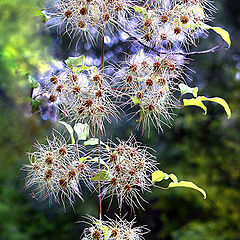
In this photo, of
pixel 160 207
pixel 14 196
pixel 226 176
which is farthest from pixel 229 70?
pixel 14 196

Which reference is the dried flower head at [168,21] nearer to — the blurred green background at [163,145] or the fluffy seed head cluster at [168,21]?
the fluffy seed head cluster at [168,21]

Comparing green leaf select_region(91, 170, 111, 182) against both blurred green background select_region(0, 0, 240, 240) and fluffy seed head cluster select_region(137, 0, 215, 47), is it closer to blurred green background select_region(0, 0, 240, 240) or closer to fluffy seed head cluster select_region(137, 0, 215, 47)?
fluffy seed head cluster select_region(137, 0, 215, 47)

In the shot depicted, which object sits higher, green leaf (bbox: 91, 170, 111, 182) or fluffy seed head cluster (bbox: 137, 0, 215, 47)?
fluffy seed head cluster (bbox: 137, 0, 215, 47)

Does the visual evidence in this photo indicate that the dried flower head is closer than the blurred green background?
Yes

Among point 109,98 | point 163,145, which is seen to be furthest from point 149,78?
point 163,145

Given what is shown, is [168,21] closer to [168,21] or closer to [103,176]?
[168,21]

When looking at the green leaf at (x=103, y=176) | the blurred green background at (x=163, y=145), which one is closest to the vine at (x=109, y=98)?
the green leaf at (x=103, y=176)

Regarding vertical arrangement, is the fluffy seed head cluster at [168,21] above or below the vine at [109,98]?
above

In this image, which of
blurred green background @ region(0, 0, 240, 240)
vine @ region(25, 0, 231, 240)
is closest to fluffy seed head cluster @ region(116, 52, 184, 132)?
vine @ region(25, 0, 231, 240)
